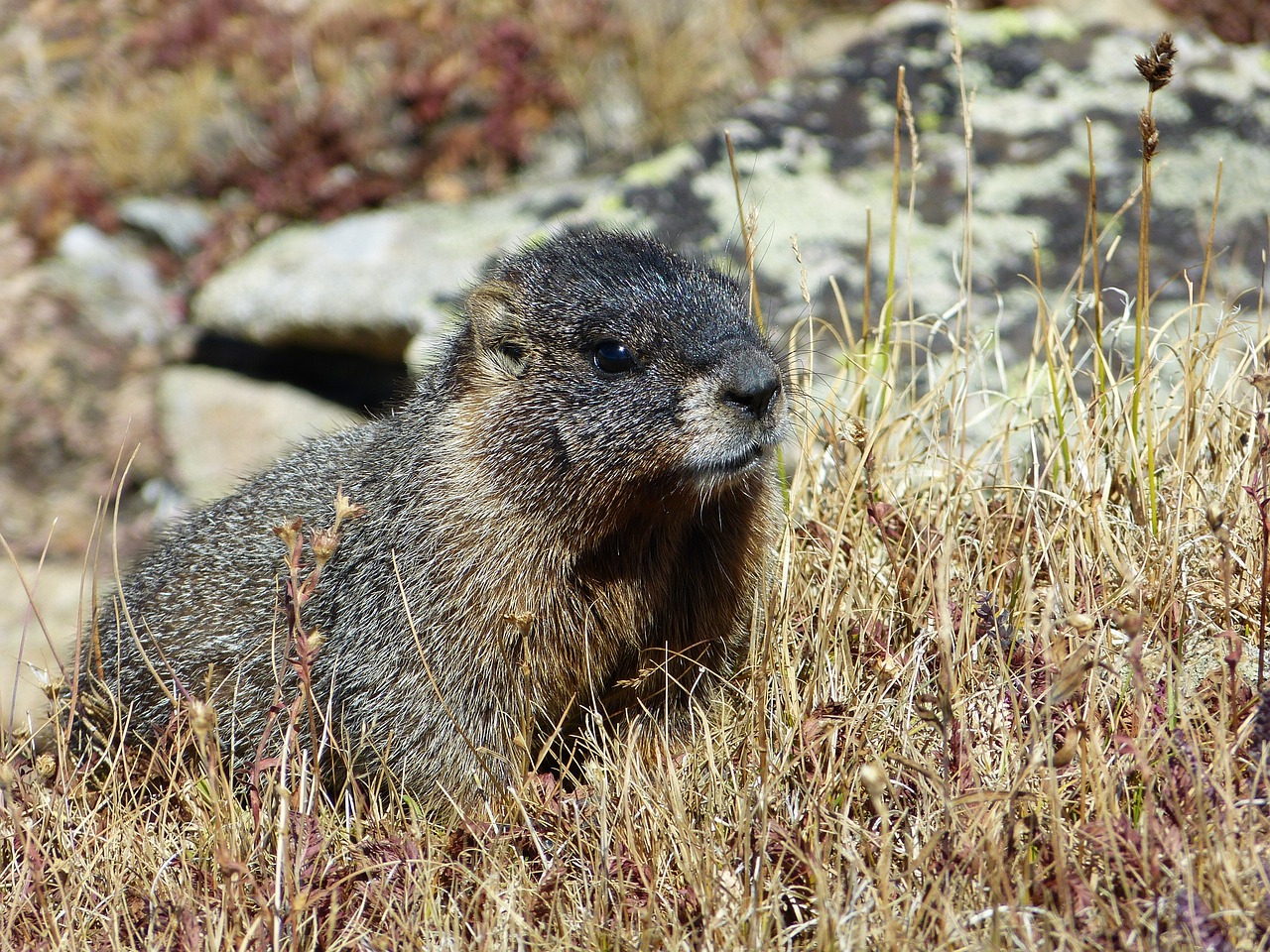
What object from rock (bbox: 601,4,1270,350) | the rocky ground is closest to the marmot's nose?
the rocky ground

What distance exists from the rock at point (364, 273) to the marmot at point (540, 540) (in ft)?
11.5

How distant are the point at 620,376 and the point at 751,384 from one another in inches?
17.6

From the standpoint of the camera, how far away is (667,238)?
19.2 feet

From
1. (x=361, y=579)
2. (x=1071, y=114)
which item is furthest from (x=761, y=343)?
(x=1071, y=114)

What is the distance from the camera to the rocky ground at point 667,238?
620 cm

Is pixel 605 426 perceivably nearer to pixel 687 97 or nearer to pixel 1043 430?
pixel 1043 430

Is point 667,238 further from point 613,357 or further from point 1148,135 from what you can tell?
point 1148,135

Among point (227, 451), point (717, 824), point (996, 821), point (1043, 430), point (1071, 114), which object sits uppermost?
point (1071, 114)

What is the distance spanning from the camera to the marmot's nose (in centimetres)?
337

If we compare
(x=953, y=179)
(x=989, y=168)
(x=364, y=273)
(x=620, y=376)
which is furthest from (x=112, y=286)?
(x=620, y=376)

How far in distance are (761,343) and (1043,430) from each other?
4.03 feet

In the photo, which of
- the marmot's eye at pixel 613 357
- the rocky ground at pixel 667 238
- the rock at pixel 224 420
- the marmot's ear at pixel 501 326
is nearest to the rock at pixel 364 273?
the rocky ground at pixel 667 238

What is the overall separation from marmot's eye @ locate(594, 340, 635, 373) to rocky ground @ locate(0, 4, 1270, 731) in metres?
1.26

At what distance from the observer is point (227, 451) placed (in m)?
8.87
